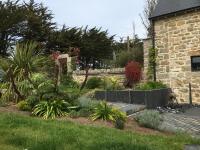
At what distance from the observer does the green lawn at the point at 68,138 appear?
805 cm

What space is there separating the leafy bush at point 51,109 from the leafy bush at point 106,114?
3.18 ft

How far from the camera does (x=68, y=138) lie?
28.4 ft

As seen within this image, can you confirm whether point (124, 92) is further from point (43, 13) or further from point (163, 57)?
point (43, 13)

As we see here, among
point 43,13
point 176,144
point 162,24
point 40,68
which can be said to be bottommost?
point 176,144

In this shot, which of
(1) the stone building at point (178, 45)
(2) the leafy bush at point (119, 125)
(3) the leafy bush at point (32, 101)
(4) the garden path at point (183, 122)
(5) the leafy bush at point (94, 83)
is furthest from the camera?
(5) the leafy bush at point (94, 83)

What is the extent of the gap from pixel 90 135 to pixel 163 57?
36.1ft

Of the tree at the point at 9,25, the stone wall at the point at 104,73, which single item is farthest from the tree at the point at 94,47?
the stone wall at the point at 104,73

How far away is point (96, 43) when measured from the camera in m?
35.7

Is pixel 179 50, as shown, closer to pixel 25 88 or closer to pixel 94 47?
pixel 25 88

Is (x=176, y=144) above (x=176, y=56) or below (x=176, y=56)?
below

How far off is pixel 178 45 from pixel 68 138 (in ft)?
37.3

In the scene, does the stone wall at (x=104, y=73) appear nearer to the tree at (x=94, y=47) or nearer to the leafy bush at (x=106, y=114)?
the leafy bush at (x=106, y=114)

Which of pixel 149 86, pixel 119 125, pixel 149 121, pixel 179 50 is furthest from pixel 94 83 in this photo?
pixel 119 125

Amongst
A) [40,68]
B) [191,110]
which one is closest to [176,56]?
[191,110]
